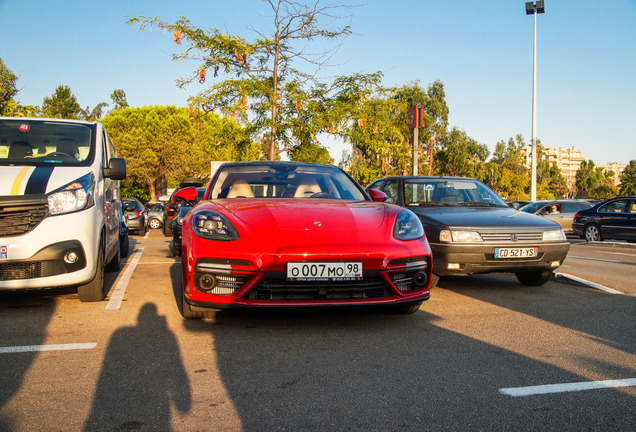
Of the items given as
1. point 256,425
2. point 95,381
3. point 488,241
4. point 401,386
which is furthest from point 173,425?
point 488,241

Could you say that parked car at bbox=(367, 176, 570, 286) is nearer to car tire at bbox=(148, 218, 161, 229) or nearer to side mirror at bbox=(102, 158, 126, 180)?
side mirror at bbox=(102, 158, 126, 180)

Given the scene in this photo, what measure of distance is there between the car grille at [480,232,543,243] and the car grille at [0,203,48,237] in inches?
174

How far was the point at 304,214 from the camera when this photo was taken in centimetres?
460

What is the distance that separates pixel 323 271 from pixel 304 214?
2.14 feet

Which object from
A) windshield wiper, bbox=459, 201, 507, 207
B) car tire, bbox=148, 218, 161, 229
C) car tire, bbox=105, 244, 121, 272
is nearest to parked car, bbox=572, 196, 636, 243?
windshield wiper, bbox=459, 201, 507, 207

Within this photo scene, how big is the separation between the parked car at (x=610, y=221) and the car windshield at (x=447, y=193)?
434 inches

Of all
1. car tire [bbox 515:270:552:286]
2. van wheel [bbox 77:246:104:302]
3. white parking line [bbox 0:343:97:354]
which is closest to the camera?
white parking line [bbox 0:343:97:354]

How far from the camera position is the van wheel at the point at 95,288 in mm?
5435

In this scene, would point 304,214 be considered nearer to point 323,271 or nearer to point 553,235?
point 323,271

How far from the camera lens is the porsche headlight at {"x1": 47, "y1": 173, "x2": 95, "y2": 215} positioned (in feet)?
16.2

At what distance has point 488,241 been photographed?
20.5ft

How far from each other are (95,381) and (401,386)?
1.69 meters

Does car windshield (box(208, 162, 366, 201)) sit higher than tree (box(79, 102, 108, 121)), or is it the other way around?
tree (box(79, 102, 108, 121))

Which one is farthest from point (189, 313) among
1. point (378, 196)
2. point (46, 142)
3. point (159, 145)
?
point (159, 145)
